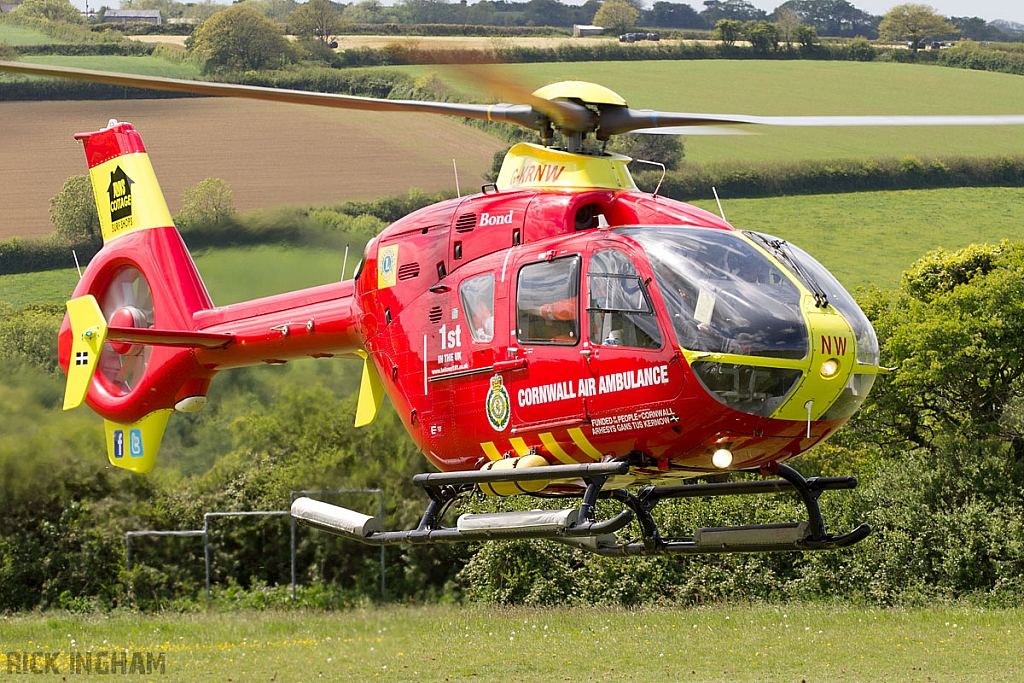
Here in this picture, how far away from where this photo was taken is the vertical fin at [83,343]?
12.1 m

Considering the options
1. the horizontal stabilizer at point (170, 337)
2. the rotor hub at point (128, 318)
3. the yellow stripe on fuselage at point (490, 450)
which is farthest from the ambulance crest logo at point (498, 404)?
the rotor hub at point (128, 318)

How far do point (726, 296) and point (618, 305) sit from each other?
809 millimetres

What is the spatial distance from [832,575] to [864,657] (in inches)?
220

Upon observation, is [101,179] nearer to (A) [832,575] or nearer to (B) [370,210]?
(A) [832,575]

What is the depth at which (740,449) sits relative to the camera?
9.10 m

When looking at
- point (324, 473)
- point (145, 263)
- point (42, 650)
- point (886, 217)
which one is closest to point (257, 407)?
point (324, 473)

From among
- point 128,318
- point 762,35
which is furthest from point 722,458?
point 762,35

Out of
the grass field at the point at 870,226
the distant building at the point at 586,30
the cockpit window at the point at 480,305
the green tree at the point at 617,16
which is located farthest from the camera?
the green tree at the point at 617,16

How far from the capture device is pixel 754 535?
406 inches

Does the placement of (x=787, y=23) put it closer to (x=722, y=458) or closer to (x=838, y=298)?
(x=838, y=298)

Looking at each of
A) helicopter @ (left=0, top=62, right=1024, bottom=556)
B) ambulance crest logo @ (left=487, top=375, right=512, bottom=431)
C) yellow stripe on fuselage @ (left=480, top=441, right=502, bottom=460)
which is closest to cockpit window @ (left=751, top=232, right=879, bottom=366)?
helicopter @ (left=0, top=62, right=1024, bottom=556)

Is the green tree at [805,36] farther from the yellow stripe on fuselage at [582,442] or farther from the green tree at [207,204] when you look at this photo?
the yellow stripe on fuselage at [582,442]

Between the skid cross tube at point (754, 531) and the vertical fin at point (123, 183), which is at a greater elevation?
the vertical fin at point (123, 183)

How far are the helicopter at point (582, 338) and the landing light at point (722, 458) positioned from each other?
1 cm
